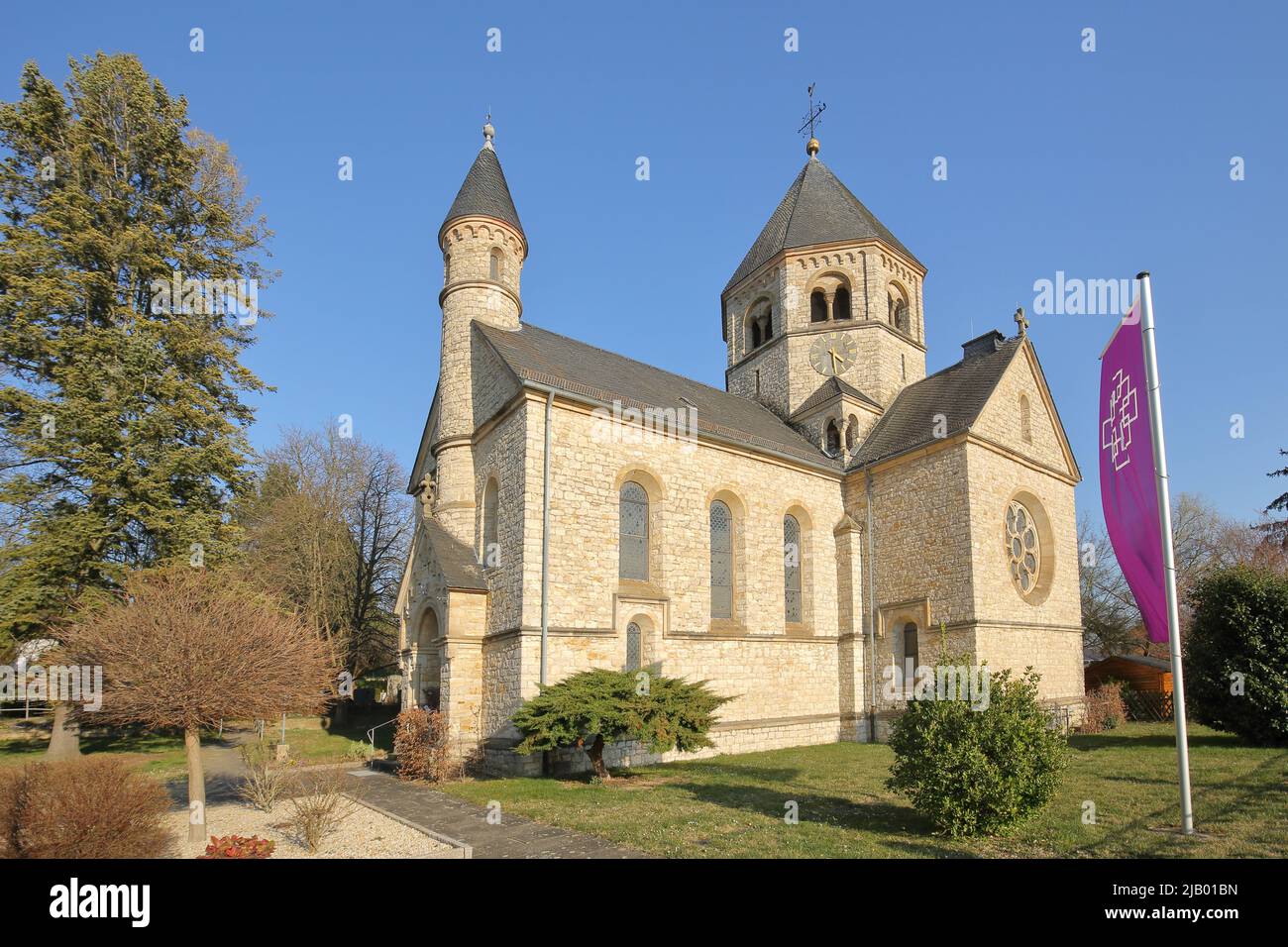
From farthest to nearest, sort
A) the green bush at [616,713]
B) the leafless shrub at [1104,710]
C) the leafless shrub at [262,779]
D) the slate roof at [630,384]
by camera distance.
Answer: the leafless shrub at [1104,710], the slate roof at [630,384], the green bush at [616,713], the leafless shrub at [262,779]

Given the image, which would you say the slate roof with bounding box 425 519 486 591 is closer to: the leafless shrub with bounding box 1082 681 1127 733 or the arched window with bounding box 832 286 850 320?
the arched window with bounding box 832 286 850 320

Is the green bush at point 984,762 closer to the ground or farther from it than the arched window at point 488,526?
closer to the ground

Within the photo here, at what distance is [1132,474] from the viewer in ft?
33.4

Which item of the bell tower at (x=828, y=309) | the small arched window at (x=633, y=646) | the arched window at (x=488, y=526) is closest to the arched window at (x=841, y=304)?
the bell tower at (x=828, y=309)

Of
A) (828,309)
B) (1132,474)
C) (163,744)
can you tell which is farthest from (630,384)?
(163,744)

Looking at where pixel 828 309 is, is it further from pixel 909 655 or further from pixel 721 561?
pixel 909 655

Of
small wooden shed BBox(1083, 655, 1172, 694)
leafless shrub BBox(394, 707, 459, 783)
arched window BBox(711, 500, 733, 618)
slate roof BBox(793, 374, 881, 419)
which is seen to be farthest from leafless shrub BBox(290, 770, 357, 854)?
small wooden shed BBox(1083, 655, 1172, 694)

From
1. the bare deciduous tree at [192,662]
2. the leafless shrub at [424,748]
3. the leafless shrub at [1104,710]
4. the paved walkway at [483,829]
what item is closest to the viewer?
the paved walkway at [483,829]

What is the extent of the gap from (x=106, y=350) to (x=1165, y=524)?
24.7 metres

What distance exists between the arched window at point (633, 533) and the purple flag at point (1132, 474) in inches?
400

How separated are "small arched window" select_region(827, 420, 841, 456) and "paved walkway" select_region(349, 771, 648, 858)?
16101 millimetres

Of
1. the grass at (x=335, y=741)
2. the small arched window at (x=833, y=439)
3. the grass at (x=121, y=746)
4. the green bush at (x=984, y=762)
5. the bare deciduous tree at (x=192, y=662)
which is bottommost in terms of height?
the grass at (x=335, y=741)

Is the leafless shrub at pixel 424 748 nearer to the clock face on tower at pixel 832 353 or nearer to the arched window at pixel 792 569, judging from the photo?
the arched window at pixel 792 569

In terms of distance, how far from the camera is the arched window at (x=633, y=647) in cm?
1706
